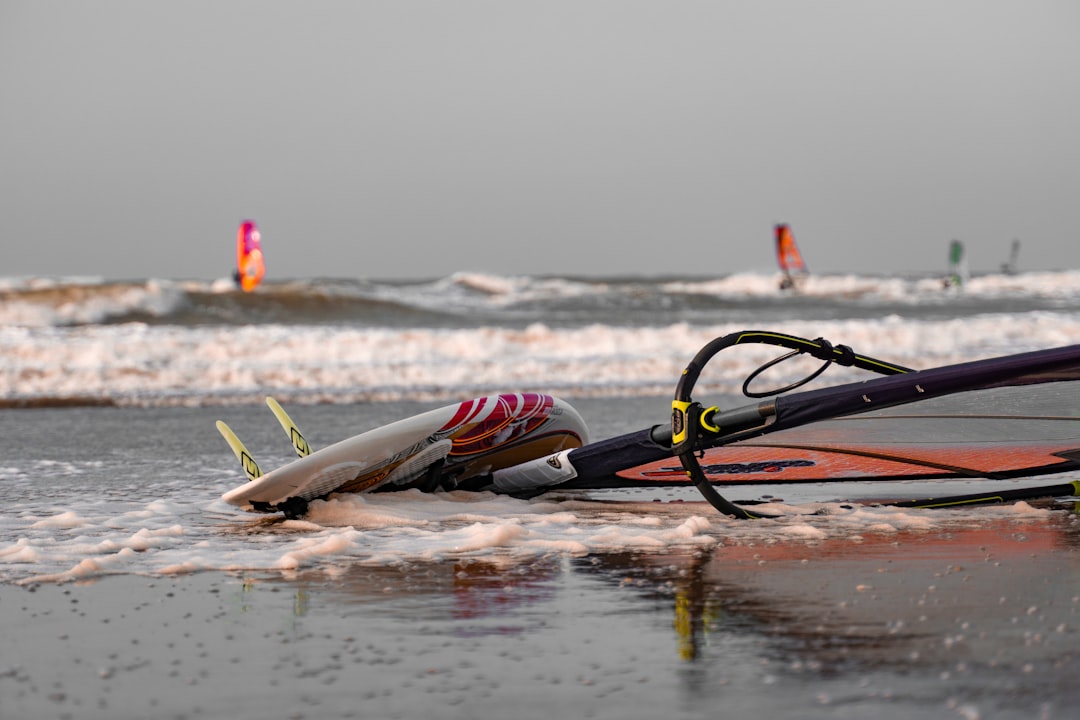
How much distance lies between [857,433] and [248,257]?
2260cm

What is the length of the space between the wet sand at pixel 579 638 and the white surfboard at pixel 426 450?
0.81 meters

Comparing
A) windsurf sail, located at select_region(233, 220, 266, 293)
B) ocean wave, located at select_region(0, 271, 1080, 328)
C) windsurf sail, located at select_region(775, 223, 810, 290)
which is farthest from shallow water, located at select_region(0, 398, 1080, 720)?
windsurf sail, located at select_region(775, 223, 810, 290)

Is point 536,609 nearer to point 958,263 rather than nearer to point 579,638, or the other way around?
point 579,638

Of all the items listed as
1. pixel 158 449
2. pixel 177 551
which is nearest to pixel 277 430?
pixel 158 449

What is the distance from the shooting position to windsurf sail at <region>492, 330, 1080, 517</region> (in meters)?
3.53

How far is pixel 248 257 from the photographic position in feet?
83.2

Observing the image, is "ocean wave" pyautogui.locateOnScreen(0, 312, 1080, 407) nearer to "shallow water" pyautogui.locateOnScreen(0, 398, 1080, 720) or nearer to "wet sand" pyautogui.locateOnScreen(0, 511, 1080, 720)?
"shallow water" pyautogui.locateOnScreen(0, 398, 1080, 720)

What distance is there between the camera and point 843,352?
3715 mm

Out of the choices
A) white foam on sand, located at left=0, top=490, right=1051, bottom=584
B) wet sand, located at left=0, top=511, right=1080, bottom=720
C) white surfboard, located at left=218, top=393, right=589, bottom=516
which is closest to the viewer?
wet sand, located at left=0, top=511, right=1080, bottom=720

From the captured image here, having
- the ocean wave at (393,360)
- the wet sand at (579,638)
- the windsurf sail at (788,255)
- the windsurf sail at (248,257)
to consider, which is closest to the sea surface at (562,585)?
the wet sand at (579,638)

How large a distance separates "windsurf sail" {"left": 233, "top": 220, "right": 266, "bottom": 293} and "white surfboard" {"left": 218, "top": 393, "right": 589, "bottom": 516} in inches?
837

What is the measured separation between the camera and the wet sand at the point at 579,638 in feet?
6.43

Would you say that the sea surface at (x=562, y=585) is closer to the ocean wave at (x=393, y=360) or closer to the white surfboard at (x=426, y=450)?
the white surfboard at (x=426, y=450)

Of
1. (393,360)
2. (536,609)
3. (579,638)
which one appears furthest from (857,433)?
(393,360)
